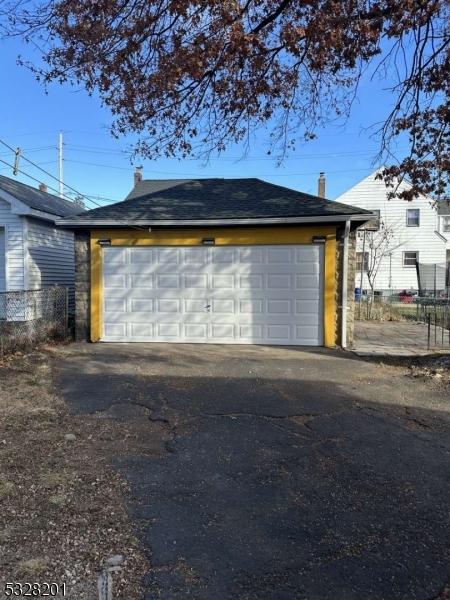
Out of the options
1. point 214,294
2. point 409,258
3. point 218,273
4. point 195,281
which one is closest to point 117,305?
point 195,281

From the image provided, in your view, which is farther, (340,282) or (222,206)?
(222,206)

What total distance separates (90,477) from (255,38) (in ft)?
16.2

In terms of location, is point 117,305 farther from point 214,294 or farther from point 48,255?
point 48,255

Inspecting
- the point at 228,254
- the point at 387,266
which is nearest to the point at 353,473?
the point at 228,254

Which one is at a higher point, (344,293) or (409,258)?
(409,258)

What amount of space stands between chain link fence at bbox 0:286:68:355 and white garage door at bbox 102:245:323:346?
4.00 ft

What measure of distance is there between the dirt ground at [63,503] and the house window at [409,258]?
2634 centimetres

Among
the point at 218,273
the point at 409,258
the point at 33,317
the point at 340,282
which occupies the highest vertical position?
the point at 409,258

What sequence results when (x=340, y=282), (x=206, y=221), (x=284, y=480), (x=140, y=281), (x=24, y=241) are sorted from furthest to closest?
(x=24, y=241), (x=140, y=281), (x=206, y=221), (x=340, y=282), (x=284, y=480)

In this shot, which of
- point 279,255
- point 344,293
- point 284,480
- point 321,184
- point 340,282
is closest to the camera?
point 284,480

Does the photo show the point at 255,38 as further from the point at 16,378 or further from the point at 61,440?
the point at 16,378

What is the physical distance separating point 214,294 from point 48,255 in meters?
6.03

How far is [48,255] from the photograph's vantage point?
1329 centimetres

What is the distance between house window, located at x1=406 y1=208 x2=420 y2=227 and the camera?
2745cm
